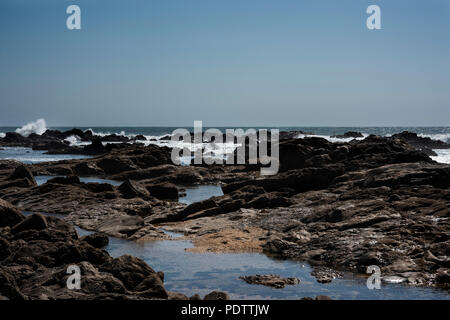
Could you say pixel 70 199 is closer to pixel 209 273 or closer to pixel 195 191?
pixel 195 191

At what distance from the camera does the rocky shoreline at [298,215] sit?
14.1 meters

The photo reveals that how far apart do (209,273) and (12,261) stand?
5.16 meters

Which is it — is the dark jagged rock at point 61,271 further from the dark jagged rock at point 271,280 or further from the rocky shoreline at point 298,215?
the dark jagged rock at point 271,280

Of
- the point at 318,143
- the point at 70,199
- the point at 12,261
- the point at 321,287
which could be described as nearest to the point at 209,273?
the point at 321,287

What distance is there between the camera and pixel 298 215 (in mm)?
20781

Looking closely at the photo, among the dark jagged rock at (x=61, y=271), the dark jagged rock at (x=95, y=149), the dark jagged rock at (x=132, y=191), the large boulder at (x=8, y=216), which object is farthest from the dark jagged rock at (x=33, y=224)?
the dark jagged rock at (x=95, y=149)

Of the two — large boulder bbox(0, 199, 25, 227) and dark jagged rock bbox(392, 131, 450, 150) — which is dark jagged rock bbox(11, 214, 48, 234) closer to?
large boulder bbox(0, 199, 25, 227)

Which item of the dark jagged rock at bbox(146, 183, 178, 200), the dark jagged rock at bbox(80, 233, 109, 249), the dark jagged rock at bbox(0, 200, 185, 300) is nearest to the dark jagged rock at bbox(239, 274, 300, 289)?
the dark jagged rock at bbox(0, 200, 185, 300)

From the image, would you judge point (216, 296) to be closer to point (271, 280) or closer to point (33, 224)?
point (271, 280)

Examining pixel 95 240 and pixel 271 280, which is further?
pixel 95 240

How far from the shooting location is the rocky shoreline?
14117mm

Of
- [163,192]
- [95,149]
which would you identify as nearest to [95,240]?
[163,192]

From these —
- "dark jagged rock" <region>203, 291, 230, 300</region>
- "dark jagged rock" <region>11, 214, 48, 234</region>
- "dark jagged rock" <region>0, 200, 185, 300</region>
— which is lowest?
"dark jagged rock" <region>203, 291, 230, 300</region>
